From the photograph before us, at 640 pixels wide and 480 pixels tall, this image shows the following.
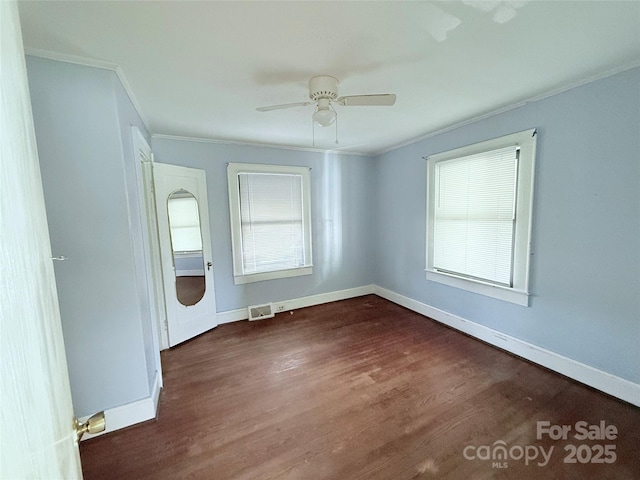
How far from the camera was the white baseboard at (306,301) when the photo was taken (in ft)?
12.0

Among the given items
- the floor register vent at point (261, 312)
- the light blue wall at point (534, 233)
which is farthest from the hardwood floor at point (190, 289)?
the light blue wall at point (534, 233)

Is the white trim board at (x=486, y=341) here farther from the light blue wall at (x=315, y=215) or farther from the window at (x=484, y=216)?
the window at (x=484, y=216)

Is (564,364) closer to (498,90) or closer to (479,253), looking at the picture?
(479,253)

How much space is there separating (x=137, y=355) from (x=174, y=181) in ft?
6.20

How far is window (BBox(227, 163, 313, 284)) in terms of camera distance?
3.59 m

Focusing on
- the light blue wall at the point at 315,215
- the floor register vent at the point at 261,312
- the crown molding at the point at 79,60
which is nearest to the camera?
the crown molding at the point at 79,60

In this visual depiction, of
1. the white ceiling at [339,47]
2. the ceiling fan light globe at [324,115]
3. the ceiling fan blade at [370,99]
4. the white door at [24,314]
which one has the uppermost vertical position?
the white ceiling at [339,47]

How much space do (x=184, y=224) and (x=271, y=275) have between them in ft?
4.38

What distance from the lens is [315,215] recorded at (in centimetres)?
414

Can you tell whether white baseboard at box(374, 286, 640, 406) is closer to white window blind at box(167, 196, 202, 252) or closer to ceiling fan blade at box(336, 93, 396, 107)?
ceiling fan blade at box(336, 93, 396, 107)

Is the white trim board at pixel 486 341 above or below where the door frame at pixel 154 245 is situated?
below

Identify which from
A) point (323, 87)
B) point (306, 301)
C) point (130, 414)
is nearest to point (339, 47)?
point (323, 87)

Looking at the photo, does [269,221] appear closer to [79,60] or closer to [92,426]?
[79,60]

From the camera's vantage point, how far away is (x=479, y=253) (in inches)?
116
